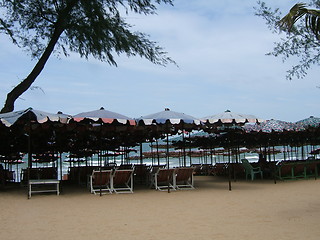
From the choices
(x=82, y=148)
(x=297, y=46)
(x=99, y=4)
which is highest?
(x=99, y=4)

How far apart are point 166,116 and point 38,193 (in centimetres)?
458

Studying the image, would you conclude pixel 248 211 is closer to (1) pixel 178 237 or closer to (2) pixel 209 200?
(2) pixel 209 200

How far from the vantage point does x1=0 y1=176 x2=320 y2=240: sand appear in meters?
5.29

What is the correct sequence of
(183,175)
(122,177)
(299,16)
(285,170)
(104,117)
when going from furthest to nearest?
(285,170) → (183,175) → (122,177) → (104,117) → (299,16)

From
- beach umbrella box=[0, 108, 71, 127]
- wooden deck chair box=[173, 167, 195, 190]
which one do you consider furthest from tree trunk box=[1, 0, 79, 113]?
wooden deck chair box=[173, 167, 195, 190]

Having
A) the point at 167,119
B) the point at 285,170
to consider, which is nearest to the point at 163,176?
the point at 167,119

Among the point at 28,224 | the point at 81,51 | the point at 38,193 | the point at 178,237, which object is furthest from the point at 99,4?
the point at 178,237

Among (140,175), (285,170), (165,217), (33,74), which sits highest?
Answer: (33,74)

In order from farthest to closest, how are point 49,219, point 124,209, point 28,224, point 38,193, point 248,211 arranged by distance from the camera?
point 38,193
point 124,209
point 248,211
point 49,219
point 28,224

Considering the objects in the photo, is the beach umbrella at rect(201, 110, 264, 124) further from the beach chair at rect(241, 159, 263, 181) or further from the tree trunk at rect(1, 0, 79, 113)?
the tree trunk at rect(1, 0, 79, 113)

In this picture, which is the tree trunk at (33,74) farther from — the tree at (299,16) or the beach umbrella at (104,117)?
the tree at (299,16)

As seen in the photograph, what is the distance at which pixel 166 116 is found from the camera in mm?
11523

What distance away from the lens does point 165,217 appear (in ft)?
22.1

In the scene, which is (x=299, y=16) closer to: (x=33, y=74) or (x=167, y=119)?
(x=167, y=119)
